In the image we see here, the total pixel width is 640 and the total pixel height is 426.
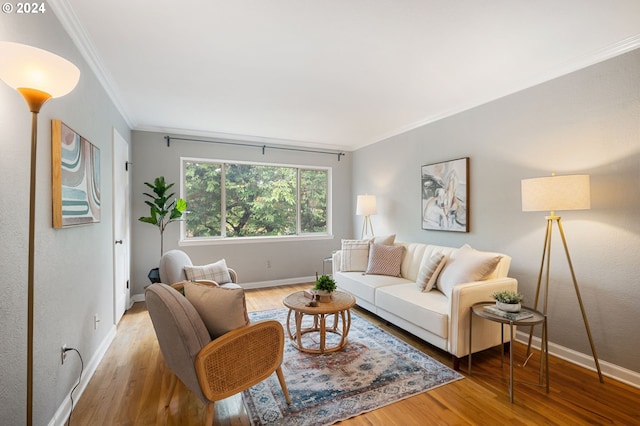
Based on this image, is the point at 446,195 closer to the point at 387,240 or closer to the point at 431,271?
the point at 387,240

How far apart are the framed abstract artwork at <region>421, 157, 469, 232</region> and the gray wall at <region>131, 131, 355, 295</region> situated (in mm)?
1930

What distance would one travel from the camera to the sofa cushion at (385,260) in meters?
3.66

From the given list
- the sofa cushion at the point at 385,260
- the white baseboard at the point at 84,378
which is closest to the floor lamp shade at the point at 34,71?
the white baseboard at the point at 84,378

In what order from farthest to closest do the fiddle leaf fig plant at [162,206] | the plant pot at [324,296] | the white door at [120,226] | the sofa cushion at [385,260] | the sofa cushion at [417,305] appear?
the fiddle leaf fig plant at [162,206]
the sofa cushion at [385,260]
the white door at [120,226]
the plant pot at [324,296]
the sofa cushion at [417,305]

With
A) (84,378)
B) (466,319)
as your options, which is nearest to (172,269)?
(84,378)

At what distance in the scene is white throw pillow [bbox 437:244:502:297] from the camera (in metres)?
2.57

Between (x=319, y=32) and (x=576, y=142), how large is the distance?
2.29m

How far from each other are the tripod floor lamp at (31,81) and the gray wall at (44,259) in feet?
0.90

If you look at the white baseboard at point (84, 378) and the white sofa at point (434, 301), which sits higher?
the white sofa at point (434, 301)

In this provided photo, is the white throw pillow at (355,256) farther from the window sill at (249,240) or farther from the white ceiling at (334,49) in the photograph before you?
the white ceiling at (334,49)

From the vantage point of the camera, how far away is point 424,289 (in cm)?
303

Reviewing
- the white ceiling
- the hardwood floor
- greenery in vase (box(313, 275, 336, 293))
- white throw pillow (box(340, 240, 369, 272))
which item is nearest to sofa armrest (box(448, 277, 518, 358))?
the hardwood floor

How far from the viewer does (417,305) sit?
2.67 metres

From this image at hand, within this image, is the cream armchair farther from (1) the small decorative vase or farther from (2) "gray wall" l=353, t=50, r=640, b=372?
(2) "gray wall" l=353, t=50, r=640, b=372
